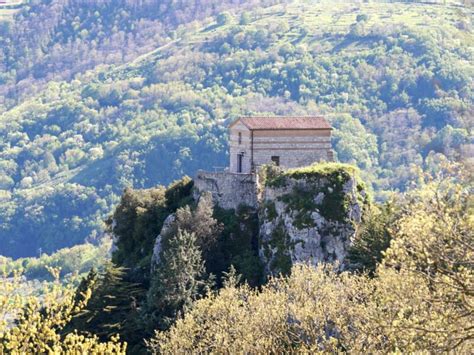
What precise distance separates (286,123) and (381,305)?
27847mm

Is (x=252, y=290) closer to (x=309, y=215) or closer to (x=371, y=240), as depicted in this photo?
(x=309, y=215)

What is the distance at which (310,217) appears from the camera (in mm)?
→ 60250

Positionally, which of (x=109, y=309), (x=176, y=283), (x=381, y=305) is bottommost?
(x=109, y=309)

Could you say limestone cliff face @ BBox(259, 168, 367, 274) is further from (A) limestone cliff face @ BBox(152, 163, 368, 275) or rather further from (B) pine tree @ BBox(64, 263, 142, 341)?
(B) pine tree @ BBox(64, 263, 142, 341)

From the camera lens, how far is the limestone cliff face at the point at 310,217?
59719mm

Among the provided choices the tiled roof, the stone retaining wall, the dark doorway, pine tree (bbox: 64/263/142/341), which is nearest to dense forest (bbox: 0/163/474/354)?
pine tree (bbox: 64/263/142/341)

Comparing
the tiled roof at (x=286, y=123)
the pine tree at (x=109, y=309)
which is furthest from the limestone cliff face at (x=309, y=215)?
the pine tree at (x=109, y=309)

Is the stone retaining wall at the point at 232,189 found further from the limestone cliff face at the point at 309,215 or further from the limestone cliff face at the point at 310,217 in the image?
the limestone cliff face at the point at 310,217

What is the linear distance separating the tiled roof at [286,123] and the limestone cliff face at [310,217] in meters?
5.21

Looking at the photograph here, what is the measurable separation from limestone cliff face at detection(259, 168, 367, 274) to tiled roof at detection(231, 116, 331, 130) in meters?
5.21

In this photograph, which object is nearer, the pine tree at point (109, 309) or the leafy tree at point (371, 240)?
the leafy tree at point (371, 240)

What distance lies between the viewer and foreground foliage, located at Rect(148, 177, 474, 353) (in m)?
24.6

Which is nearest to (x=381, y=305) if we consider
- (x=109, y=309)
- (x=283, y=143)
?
(x=109, y=309)

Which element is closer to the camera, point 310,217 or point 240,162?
point 310,217
